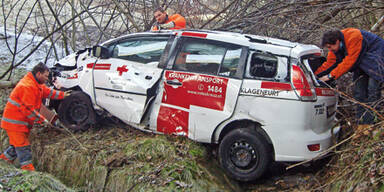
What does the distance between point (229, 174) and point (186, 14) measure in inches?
A: 231

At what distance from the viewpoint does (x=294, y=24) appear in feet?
21.4

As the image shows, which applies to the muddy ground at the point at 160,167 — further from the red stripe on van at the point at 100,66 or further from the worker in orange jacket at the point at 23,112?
the red stripe on van at the point at 100,66

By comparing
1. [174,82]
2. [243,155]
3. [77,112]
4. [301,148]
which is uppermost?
[174,82]

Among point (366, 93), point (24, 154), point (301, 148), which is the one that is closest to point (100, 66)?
point (24, 154)

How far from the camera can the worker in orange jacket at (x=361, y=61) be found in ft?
13.4

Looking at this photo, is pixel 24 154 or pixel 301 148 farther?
pixel 24 154

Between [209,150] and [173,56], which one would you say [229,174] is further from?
[173,56]

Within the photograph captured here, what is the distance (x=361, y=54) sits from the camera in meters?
4.16

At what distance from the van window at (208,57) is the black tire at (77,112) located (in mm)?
1696

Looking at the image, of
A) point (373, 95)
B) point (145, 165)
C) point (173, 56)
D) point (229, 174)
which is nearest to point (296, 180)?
point (229, 174)

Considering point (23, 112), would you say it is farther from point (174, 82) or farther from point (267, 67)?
point (267, 67)

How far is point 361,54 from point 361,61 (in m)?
0.09

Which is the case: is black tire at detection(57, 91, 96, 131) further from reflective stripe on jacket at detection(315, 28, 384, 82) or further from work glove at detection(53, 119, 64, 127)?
reflective stripe on jacket at detection(315, 28, 384, 82)

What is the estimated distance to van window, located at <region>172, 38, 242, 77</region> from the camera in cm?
411
